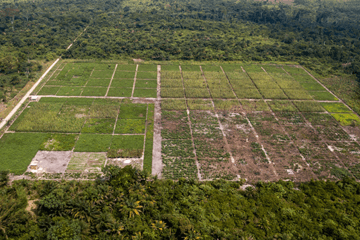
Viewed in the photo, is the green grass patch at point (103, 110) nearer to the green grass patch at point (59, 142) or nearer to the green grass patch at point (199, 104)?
the green grass patch at point (59, 142)

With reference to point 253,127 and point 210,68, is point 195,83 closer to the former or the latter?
point 210,68

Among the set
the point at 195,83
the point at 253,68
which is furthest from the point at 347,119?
the point at 195,83

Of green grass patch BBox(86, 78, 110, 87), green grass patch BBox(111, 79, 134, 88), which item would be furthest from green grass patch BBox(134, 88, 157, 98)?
green grass patch BBox(86, 78, 110, 87)

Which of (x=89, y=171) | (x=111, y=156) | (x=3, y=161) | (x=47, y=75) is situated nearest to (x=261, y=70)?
(x=111, y=156)

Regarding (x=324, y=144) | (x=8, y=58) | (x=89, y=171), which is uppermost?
(x=8, y=58)

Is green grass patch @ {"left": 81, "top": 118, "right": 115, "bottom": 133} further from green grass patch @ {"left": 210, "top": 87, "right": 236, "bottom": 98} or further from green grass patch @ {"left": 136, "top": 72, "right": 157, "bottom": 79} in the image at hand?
green grass patch @ {"left": 210, "top": 87, "right": 236, "bottom": 98}

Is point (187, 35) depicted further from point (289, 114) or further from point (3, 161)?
point (3, 161)

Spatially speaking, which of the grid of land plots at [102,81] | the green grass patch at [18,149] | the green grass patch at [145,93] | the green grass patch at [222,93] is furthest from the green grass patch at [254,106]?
the green grass patch at [18,149]
